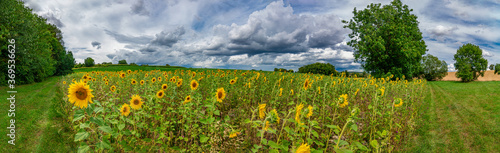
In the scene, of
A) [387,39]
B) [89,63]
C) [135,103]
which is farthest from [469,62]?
[89,63]

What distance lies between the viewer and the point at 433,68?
1741 inches

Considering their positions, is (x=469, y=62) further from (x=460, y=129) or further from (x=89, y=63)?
(x=89, y=63)

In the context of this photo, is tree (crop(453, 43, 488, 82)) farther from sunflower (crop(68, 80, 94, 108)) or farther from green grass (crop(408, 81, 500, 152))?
sunflower (crop(68, 80, 94, 108))

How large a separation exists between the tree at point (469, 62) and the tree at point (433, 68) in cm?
1638

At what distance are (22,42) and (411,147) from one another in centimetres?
2173

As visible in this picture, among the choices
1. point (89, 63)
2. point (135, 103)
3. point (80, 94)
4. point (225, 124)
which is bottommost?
point (225, 124)

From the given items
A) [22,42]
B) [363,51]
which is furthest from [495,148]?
[22,42]

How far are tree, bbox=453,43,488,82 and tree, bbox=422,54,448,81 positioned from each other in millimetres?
16378

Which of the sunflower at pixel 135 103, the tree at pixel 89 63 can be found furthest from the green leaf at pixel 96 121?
the tree at pixel 89 63

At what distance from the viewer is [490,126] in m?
5.54

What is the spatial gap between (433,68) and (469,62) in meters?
18.7

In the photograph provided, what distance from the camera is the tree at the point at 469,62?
26.5m

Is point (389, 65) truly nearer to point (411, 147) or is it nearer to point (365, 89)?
point (365, 89)

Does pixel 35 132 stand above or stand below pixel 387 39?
below
